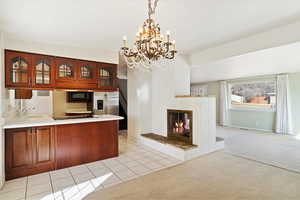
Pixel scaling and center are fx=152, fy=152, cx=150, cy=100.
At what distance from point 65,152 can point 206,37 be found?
349 cm

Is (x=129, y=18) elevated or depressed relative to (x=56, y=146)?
elevated

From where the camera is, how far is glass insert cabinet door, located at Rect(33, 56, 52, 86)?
9.60ft

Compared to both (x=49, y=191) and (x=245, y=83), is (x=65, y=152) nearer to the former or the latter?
(x=49, y=191)

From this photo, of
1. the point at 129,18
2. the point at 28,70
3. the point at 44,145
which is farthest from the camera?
the point at 28,70

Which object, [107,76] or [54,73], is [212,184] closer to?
[107,76]

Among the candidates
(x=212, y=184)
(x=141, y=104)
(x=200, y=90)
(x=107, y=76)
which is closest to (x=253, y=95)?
(x=200, y=90)

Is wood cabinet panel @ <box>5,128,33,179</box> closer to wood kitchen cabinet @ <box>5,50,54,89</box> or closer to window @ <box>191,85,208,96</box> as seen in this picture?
wood kitchen cabinet @ <box>5,50,54,89</box>

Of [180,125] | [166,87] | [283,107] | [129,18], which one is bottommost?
[180,125]

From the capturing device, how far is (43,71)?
3.00 m

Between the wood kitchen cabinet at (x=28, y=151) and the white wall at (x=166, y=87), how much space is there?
2.67 metres

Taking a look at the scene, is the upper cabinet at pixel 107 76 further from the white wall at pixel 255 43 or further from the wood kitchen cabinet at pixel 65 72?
the white wall at pixel 255 43

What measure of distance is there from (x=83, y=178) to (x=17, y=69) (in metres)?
2.30

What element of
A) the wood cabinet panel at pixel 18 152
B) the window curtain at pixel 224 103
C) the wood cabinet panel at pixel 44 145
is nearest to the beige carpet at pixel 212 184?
the wood cabinet panel at pixel 44 145

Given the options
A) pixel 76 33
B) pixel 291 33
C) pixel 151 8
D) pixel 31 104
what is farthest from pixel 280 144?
pixel 31 104
